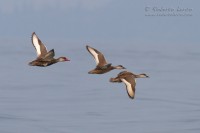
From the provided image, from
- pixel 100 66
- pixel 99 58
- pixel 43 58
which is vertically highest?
pixel 43 58

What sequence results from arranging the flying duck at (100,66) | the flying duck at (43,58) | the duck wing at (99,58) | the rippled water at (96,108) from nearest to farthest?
1. the flying duck at (43,58)
2. the flying duck at (100,66)
3. the duck wing at (99,58)
4. the rippled water at (96,108)

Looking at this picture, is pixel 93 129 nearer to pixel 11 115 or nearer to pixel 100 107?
pixel 11 115

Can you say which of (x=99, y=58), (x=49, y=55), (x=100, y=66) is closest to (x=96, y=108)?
(x=99, y=58)

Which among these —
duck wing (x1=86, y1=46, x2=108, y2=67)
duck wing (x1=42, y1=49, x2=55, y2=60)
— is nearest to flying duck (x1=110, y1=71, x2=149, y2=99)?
duck wing (x1=86, y1=46, x2=108, y2=67)

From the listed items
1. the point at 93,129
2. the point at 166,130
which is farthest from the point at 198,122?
the point at 93,129

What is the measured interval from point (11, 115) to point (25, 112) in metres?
11.4

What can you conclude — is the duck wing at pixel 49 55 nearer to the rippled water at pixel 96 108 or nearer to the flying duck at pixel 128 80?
the flying duck at pixel 128 80

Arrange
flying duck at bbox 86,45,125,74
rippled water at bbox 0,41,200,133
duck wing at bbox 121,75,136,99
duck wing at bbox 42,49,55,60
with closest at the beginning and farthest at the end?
duck wing at bbox 121,75,136,99
duck wing at bbox 42,49,55,60
flying duck at bbox 86,45,125,74
rippled water at bbox 0,41,200,133

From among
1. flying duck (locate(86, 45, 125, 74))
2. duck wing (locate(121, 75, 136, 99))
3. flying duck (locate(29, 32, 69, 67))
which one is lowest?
duck wing (locate(121, 75, 136, 99))

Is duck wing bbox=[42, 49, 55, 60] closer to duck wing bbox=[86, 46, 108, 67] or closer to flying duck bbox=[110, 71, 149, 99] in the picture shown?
flying duck bbox=[110, 71, 149, 99]

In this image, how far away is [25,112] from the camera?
11944 centimetres

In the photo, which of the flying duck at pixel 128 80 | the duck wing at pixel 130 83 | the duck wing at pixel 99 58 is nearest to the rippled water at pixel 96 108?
the duck wing at pixel 99 58

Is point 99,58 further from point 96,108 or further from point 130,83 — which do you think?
point 96,108

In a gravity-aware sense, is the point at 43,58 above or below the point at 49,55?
below
